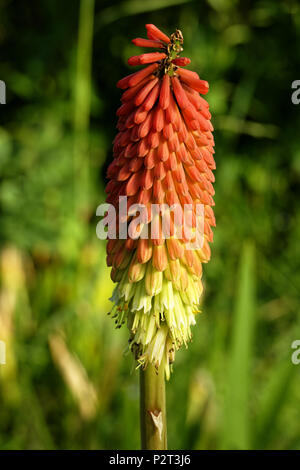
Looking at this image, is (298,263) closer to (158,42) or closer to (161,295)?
(161,295)

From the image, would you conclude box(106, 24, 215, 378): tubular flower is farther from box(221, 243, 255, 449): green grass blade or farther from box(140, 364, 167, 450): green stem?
box(221, 243, 255, 449): green grass blade

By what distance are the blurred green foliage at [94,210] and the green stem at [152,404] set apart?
1084mm

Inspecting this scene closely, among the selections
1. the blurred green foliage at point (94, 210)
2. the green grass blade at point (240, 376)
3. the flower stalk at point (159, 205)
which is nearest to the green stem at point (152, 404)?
the flower stalk at point (159, 205)

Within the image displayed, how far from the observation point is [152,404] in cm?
136

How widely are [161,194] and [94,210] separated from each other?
126 inches

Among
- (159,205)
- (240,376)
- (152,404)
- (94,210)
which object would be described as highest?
(94,210)

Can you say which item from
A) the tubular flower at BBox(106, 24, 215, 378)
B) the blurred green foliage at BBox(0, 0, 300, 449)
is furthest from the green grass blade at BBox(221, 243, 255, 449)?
the tubular flower at BBox(106, 24, 215, 378)

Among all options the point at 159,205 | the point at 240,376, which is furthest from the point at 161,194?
the point at 240,376

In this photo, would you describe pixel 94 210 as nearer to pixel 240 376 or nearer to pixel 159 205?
pixel 240 376

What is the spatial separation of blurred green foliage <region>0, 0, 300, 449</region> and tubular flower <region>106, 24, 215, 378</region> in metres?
1.01

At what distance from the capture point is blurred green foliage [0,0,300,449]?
3.03 meters

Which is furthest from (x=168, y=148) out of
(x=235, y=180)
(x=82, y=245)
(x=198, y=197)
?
(x=235, y=180)

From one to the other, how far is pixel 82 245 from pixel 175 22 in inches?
85.0
